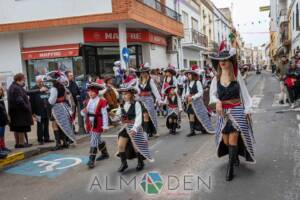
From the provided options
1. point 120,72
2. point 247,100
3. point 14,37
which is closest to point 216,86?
point 247,100

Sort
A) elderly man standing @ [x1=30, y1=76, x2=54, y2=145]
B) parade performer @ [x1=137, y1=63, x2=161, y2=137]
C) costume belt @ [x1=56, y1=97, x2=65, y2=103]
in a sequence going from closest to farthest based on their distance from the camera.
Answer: costume belt @ [x1=56, y1=97, x2=65, y2=103] → parade performer @ [x1=137, y1=63, x2=161, y2=137] → elderly man standing @ [x1=30, y1=76, x2=54, y2=145]

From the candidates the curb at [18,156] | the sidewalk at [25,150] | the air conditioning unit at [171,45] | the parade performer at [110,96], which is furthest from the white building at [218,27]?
the curb at [18,156]

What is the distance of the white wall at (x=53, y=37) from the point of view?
62.0ft

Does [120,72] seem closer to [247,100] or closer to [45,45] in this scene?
[45,45]

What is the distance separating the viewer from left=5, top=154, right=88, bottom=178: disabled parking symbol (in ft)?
26.1

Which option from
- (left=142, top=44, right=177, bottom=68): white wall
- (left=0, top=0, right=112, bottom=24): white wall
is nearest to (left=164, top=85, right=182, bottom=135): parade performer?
(left=0, top=0, right=112, bottom=24): white wall

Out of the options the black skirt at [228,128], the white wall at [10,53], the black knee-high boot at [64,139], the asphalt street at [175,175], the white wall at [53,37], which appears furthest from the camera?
the white wall at [10,53]

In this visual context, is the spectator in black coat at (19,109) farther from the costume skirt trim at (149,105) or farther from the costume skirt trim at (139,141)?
the costume skirt trim at (139,141)

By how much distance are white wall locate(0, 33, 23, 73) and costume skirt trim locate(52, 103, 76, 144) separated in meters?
10.8

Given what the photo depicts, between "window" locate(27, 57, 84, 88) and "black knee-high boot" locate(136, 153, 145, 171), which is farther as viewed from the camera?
"window" locate(27, 57, 84, 88)

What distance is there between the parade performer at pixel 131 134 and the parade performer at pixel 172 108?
3.80m

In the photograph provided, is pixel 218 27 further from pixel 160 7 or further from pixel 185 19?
pixel 160 7

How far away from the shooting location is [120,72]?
1584 cm

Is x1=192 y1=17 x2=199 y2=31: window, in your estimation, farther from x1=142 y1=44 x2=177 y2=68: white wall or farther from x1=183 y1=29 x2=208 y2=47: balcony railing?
x1=142 y1=44 x2=177 y2=68: white wall
